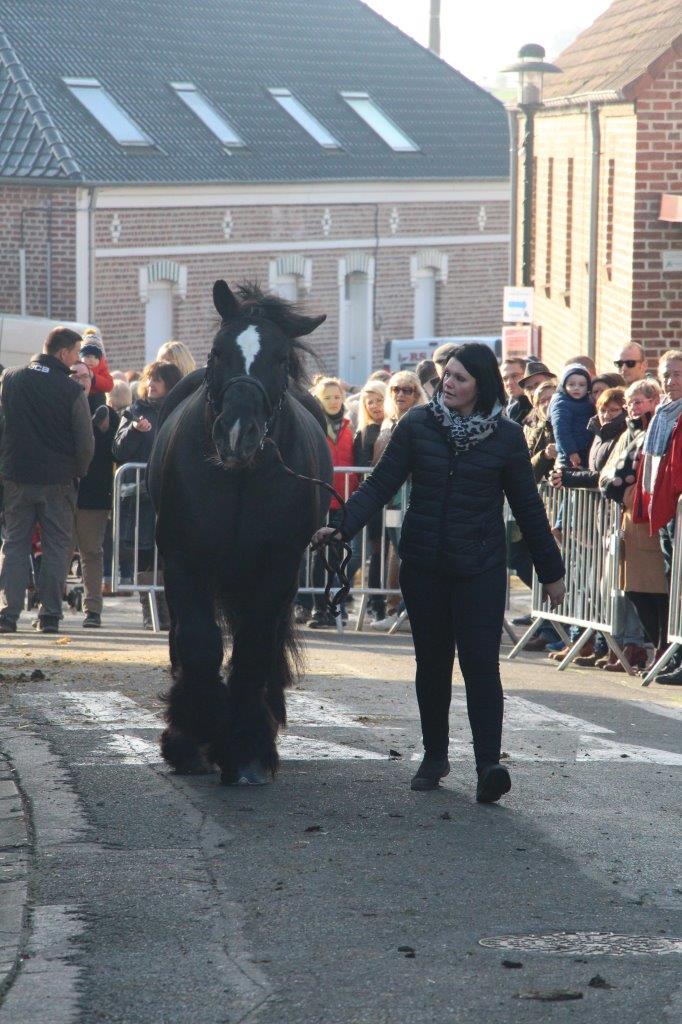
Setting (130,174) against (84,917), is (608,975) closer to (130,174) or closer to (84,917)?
(84,917)

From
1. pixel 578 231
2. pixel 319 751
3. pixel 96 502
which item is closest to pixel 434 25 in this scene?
pixel 578 231

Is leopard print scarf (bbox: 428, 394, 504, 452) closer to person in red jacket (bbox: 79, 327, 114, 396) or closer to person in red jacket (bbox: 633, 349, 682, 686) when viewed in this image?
person in red jacket (bbox: 633, 349, 682, 686)

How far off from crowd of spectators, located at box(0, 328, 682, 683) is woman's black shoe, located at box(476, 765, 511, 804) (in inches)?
160

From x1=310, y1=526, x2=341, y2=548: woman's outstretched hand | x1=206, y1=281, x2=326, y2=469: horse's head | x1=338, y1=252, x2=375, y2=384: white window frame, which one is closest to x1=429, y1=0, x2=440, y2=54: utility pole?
x1=338, y1=252, x2=375, y2=384: white window frame

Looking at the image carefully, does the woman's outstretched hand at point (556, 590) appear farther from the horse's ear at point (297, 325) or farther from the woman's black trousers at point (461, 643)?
the horse's ear at point (297, 325)

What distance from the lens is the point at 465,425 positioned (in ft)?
23.6

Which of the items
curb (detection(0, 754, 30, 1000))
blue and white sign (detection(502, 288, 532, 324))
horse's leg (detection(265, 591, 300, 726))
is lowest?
curb (detection(0, 754, 30, 1000))

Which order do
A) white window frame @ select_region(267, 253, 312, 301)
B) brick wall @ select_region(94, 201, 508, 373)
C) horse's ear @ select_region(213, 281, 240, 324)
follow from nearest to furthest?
1. horse's ear @ select_region(213, 281, 240, 324)
2. brick wall @ select_region(94, 201, 508, 373)
3. white window frame @ select_region(267, 253, 312, 301)

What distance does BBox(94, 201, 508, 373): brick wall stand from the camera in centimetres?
3634

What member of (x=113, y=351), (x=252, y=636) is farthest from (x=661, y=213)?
(x=113, y=351)

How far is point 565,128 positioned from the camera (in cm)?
2603

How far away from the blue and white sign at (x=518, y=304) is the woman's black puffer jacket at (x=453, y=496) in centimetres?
1457

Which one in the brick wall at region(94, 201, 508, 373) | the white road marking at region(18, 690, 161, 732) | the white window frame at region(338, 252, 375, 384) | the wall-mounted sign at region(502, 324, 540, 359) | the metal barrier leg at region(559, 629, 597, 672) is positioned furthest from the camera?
the white window frame at region(338, 252, 375, 384)

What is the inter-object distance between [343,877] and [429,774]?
4.72 feet
